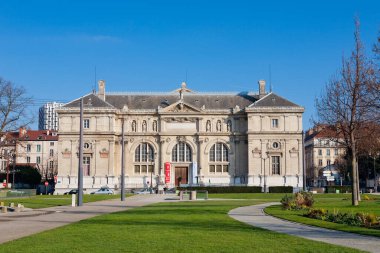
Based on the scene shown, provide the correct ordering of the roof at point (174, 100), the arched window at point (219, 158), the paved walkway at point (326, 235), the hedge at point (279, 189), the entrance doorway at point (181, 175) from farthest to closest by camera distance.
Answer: the roof at point (174, 100) < the entrance doorway at point (181, 175) < the arched window at point (219, 158) < the hedge at point (279, 189) < the paved walkway at point (326, 235)

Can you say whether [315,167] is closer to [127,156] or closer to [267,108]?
[267,108]

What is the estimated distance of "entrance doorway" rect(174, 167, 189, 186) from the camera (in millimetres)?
90938

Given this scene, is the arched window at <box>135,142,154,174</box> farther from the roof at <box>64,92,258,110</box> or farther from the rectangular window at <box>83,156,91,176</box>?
the rectangular window at <box>83,156,91,176</box>

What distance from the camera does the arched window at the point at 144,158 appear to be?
91125mm

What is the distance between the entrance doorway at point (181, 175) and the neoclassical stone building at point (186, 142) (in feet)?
→ 0.57

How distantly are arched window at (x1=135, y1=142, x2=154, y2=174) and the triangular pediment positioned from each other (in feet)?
24.2

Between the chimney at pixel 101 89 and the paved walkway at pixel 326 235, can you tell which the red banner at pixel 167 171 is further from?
the paved walkway at pixel 326 235

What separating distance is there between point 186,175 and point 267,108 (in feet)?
60.1

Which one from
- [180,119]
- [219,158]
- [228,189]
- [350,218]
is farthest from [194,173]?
[350,218]

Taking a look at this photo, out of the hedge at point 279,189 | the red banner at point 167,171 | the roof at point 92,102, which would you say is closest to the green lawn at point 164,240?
the hedge at point 279,189

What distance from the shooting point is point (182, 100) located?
91250 millimetres

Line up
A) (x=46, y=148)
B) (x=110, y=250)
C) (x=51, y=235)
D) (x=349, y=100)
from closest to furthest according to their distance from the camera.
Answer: (x=110, y=250), (x=51, y=235), (x=349, y=100), (x=46, y=148)

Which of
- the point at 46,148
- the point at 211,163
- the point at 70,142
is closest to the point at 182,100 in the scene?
the point at 211,163

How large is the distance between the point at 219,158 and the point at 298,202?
5834cm
